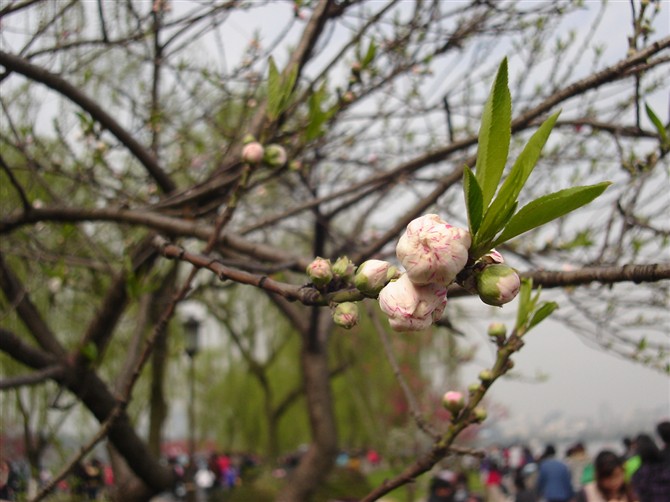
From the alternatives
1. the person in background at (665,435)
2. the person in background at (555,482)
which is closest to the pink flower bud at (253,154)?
the person in background at (665,435)

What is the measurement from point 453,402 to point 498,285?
0.62 meters

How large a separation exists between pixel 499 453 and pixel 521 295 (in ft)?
45.4

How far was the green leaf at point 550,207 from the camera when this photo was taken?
2.10 feet

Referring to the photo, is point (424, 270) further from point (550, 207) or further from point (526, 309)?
point (526, 309)

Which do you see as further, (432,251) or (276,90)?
(276,90)

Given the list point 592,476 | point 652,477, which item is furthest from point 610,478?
point 592,476

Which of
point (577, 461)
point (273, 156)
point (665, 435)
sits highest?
point (577, 461)

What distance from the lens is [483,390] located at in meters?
1.23

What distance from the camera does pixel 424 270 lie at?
2.13 feet

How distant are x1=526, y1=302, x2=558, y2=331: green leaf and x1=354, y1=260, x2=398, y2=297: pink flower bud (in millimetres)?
521

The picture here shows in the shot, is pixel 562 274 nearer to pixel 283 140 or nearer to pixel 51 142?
pixel 283 140

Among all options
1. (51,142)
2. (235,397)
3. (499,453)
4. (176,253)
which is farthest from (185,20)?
(235,397)

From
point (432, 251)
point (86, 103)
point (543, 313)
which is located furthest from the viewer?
point (86, 103)

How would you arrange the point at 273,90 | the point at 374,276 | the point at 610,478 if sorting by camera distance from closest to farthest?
the point at 374,276 < the point at 273,90 < the point at 610,478
